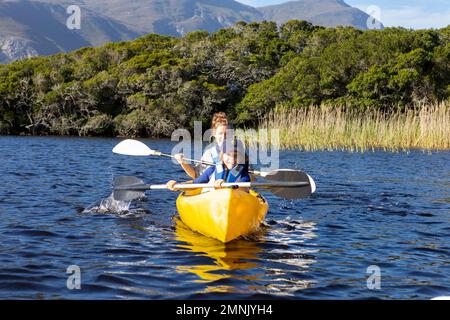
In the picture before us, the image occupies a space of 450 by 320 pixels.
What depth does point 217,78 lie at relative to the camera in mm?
41594

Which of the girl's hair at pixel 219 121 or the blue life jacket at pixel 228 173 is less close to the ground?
the girl's hair at pixel 219 121

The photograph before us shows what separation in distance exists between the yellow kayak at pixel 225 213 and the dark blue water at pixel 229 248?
6.4 inches

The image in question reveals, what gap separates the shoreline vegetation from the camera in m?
33.1

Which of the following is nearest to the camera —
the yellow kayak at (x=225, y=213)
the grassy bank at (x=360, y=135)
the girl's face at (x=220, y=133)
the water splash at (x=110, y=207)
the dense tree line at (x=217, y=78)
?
the yellow kayak at (x=225, y=213)

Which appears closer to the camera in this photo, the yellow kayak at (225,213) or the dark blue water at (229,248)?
the dark blue water at (229,248)

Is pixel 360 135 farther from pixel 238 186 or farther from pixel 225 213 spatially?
pixel 225 213

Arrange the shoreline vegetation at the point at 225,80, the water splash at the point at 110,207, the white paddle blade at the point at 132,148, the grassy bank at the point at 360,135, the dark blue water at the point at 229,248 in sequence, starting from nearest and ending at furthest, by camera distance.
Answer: the dark blue water at the point at 229,248 → the water splash at the point at 110,207 → the white paddle blade at the point at 132,148 → the grassy bank at the point at 360,135 → the shoreline vegetation at the point at 225,80

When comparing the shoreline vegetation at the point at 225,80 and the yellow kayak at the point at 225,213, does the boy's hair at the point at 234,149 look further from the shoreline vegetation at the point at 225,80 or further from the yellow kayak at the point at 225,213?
the shoreline vegetation at the point at 225,80

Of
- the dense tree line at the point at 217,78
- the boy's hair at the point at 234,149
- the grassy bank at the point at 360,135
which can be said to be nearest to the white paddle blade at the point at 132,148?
the boy's hair at the point at 234,149

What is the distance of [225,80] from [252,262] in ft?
Answer: 119

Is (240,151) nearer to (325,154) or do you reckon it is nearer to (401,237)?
(401,237)

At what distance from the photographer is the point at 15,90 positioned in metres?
40.8

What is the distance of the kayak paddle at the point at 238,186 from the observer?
24.7ft

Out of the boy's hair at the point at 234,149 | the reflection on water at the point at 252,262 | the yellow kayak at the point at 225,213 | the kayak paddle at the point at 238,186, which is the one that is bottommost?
the reflection on water at the point at 252,262
